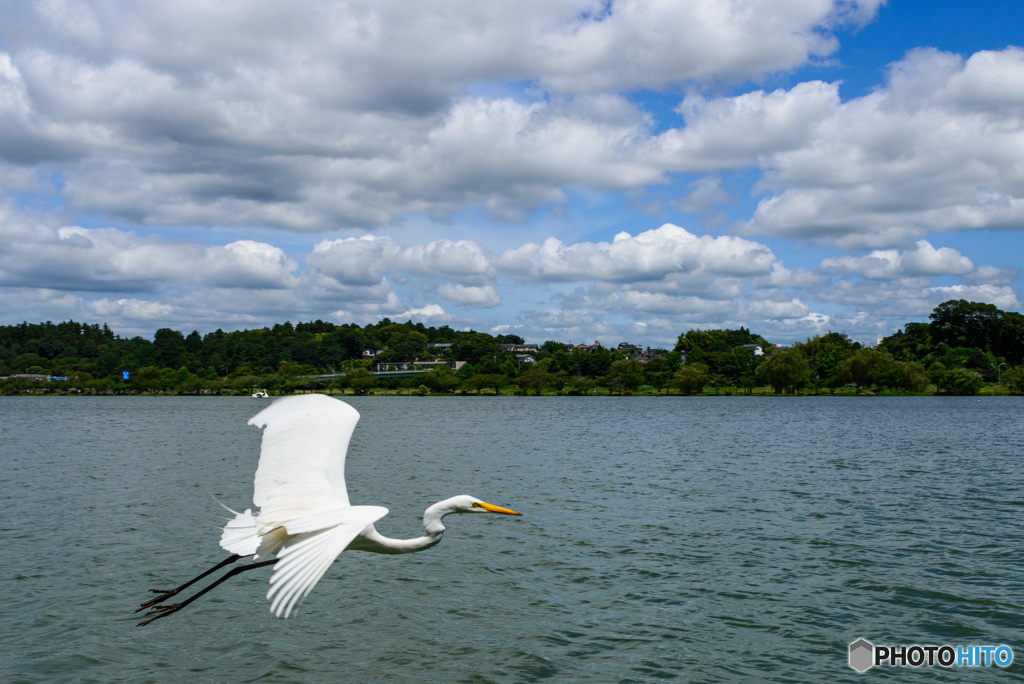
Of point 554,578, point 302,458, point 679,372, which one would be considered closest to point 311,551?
point 302,458

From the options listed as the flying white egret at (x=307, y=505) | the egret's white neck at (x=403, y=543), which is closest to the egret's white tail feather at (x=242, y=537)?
the flying white egret at (x=307, y=505)

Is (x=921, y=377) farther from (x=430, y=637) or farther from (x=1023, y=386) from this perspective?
(x=430, y=637)

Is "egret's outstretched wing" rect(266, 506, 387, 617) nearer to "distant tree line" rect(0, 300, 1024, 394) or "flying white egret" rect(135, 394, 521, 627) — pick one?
"flying white egret" rect(135, 394, 521, 627)

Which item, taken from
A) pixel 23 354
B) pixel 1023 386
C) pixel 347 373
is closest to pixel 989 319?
pixel 1023 386

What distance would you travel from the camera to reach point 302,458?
8.16 metres

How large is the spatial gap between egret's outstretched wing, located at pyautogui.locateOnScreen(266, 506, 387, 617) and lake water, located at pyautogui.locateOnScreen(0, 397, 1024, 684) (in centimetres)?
501

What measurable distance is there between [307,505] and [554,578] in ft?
30.4

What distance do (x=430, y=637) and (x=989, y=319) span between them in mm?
173056

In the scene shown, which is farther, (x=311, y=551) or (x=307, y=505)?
(x=307, y=505)

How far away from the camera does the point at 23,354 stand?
198 meters

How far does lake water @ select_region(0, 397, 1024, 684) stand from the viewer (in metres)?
11.5

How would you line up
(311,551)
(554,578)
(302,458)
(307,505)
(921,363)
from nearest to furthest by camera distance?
(311,551)
(307,505)
(302,458)
(554,578)
(921,363)

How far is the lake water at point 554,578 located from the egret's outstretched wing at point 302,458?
4.67 meters

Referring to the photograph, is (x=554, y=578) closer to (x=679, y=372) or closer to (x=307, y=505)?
(x=307, y=505)
